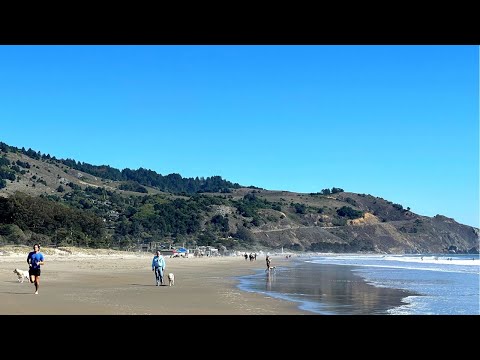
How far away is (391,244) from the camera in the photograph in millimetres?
158750

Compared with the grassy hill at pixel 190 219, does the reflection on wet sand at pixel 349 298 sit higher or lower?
lower

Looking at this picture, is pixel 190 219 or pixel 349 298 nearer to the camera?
pixel 349 298

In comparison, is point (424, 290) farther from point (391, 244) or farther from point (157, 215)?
point (391, 244)

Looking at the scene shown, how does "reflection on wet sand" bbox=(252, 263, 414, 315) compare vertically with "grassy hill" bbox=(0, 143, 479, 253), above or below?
below

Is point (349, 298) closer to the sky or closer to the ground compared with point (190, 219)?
closer to the ground

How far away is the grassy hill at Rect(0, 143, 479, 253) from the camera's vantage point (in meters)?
60.6

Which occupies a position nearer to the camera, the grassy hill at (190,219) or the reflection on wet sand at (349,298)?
the reflection on wet sand at (349,298)

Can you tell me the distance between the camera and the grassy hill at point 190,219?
199ft

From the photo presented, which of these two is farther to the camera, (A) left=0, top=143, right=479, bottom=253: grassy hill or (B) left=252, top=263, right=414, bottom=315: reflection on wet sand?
(A) left=0, top=143, right=479, bottom=253: grassy hill

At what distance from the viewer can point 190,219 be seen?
114 meters
